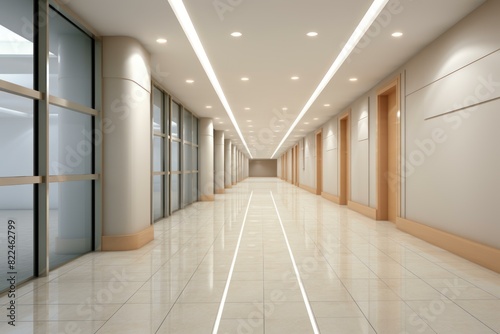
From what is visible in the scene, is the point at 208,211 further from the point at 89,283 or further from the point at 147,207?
the point at 89,283

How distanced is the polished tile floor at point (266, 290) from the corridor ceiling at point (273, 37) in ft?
16.9

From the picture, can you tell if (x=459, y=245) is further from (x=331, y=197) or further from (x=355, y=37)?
(x=331, y=197)

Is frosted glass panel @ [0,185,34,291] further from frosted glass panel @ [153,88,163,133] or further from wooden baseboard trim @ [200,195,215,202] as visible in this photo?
wooden baseboard trim @ [200,195,215,202]

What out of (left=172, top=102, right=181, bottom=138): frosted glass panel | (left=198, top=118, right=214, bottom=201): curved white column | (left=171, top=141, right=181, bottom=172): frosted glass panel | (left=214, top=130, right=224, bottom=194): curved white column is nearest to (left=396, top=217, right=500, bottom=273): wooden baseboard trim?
(left=171, top=141, right=181, bottom=172): frosted glass panel

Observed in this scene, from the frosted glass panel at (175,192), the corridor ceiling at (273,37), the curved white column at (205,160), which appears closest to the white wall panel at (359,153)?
the corridor ceiling at (273,37)

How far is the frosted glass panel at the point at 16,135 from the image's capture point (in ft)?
18.3

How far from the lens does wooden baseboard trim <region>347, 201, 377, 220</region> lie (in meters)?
14.5

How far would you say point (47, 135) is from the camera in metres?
6.72

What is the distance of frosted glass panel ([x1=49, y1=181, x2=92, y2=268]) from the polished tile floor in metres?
0.36

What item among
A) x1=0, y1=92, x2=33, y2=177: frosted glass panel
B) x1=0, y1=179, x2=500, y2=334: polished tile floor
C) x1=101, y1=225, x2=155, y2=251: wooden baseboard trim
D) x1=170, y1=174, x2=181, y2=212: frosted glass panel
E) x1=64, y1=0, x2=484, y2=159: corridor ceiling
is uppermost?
x1=64, y1=0, x2=484, y2=159: corridor ceiling

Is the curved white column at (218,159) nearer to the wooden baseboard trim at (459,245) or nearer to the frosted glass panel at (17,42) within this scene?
the wooden baseboard trim at (459,245)

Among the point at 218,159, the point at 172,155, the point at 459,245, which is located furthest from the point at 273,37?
the point at 218,159

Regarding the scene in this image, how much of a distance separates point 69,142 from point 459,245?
8.81m

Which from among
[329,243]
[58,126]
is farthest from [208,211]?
[58,126]
